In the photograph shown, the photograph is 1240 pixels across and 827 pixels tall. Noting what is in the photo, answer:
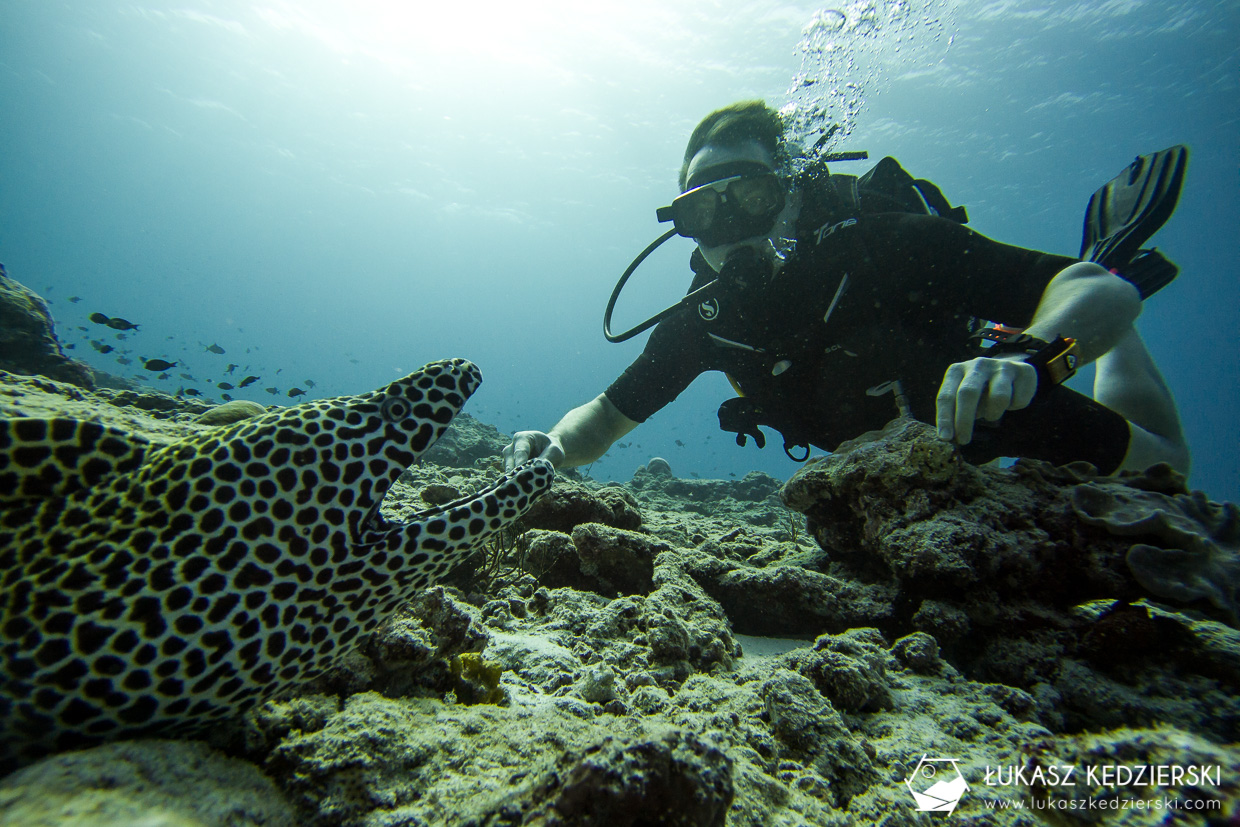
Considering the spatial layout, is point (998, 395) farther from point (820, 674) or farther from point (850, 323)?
point (850, 323)

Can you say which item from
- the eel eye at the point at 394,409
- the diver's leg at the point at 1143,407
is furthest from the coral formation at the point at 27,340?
the diver's leg at the point at 1143,407

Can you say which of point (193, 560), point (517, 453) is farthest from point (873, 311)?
point (193, 560)

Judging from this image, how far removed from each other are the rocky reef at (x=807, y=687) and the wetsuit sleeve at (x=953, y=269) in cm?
158

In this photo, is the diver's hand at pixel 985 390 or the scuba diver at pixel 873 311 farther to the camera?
the scuba diver at pixel 873 311

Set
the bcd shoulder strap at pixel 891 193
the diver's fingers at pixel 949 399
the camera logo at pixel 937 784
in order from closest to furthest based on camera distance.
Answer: the camera logo at pixel 937 784 < the diver's fingers at pixel 949 399 < the bcd shoulder strap at pixel 891 193

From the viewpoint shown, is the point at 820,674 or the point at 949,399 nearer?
the point at 820,674

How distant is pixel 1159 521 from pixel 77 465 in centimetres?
449

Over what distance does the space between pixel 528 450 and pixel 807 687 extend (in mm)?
2031

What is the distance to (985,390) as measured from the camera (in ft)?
8.14

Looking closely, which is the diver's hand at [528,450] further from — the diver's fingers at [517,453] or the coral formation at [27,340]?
the coral formation at [27,340]

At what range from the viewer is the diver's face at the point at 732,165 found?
190 inches

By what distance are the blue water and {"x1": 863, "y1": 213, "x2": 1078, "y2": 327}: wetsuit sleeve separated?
7408 mm

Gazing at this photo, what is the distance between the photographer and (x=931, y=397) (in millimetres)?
3887

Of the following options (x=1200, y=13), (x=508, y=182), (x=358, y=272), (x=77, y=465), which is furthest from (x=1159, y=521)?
(x=358, y=272)
